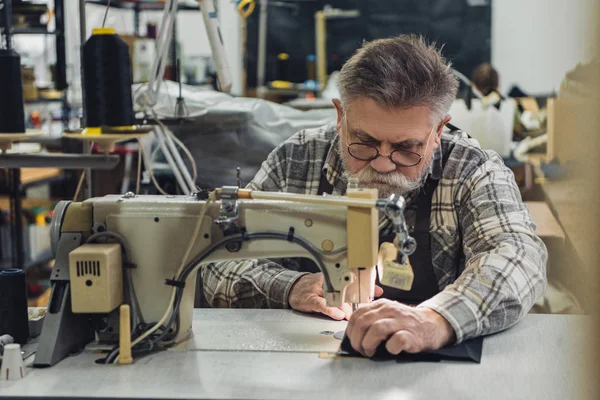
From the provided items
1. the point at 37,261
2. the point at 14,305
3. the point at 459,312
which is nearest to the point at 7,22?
the point at 14,305

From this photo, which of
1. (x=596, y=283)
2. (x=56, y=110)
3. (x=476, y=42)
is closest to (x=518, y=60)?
(x=476, y=42)

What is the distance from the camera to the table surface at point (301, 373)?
3.89 ft

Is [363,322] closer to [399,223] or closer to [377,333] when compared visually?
[377,333]

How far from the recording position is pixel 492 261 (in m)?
1.54

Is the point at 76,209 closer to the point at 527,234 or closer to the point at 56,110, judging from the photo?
the point at 527,234

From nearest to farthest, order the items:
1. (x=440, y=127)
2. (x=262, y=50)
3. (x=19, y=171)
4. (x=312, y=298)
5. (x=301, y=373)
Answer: (x=301, y=373) < (x=312, y=298) < (x=440, y=127) < (x=19, y=171) < (x=262, y=50)

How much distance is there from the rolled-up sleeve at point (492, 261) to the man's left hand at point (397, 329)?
0.10ft

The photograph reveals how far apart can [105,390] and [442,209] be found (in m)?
0.95

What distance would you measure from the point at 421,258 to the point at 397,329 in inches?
20.9

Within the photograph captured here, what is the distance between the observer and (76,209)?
1.41m

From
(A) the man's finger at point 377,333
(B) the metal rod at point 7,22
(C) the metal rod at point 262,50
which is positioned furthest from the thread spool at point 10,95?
(C) the metal rod at point 262,50

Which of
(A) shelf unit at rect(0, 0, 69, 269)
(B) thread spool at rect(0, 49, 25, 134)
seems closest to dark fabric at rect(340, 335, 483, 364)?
(B) thread spool at rect(0, 49, 25, 134)

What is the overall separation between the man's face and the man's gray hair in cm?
2

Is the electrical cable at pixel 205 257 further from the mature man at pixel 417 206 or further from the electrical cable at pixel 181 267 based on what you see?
the mature man at pixel 417 206
